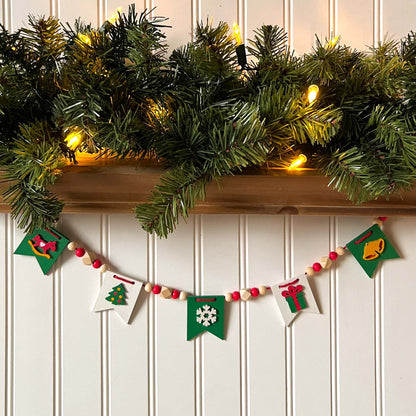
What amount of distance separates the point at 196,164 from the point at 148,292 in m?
0.32

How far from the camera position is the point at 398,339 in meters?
0.91

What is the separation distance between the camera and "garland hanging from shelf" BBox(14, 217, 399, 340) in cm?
85

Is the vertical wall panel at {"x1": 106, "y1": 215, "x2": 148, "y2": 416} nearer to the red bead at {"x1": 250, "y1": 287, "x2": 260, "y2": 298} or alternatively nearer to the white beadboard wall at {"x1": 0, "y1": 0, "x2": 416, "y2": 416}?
the white beadboard wall at {"x1": 0, "y1": 0, "x2": 416, "y2": 416}

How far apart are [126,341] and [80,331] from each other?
87mm

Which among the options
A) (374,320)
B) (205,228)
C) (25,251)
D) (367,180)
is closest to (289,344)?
(374,320)

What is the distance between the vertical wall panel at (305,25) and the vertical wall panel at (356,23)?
0.12 feet

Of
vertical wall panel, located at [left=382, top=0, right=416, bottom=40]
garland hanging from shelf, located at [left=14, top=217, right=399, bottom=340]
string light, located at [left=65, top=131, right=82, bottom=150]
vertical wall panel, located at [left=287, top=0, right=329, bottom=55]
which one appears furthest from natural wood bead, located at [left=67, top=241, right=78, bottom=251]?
vertical wall panel, located at [left=382, top=0, right=416, bottom=40]

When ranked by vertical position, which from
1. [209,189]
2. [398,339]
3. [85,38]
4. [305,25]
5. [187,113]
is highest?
[305,25]

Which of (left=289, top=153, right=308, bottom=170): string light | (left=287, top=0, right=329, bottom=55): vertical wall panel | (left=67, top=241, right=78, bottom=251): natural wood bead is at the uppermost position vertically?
(left=287, top=0, right=329, bottom=55): vertical wall panel

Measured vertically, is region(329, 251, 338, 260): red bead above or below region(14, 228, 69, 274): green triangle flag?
below

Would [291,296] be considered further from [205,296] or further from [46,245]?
[46,245]

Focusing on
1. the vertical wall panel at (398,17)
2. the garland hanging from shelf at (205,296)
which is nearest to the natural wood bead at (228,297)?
the garland hanging from shelf at (205,296)

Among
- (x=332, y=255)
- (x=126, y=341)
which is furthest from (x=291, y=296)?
(x=126, y=341)

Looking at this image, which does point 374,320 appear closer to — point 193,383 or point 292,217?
point 292,217
